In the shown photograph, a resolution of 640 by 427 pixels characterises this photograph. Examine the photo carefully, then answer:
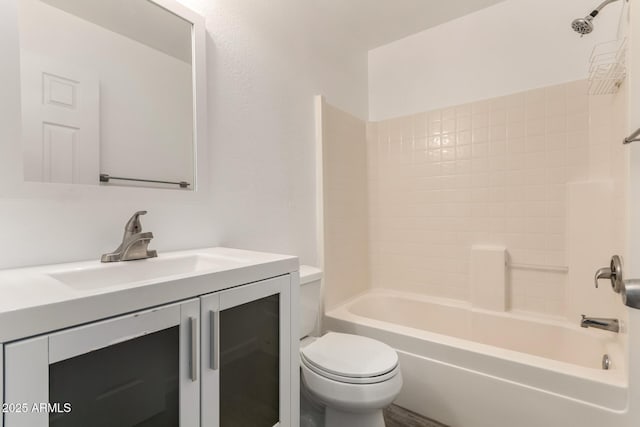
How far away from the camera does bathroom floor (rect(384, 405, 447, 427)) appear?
1593 mm

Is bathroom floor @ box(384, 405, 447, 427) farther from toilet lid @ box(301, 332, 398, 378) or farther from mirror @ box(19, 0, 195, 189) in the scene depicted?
mirror @ box(19, 0, 195, 189)

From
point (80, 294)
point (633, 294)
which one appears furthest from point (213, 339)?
point (633, 294)

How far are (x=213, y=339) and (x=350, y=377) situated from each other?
67 cm

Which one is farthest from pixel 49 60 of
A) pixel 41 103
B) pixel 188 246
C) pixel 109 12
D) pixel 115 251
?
pixel 188 246

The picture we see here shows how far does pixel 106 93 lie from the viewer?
107 centimetres

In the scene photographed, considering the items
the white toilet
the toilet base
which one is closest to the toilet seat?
the white toilet

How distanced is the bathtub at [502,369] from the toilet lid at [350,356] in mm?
340

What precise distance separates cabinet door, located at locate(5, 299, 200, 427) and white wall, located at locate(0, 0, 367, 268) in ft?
1.70

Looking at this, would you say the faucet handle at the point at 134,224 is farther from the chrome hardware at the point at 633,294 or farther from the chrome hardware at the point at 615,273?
the chrome hardware at the point at 615,273

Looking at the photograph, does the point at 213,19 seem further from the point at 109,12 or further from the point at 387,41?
the point at 387,41

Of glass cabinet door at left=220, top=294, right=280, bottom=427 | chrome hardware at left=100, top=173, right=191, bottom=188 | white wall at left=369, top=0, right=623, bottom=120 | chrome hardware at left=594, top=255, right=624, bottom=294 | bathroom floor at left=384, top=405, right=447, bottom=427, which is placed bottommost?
bathroom floor at left=384, top=405, right=447, bottom=427

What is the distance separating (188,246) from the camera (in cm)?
129

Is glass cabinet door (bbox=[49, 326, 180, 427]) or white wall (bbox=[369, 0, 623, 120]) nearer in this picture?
glass cabinet door (bbox=[49, 326, 180, 427])

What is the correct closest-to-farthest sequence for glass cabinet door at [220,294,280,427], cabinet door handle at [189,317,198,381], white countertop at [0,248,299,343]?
white countertop at [0,248,299,343], cabinet door handle at [189,317,198,381], glass cabinet door at [220,294,280,427]
